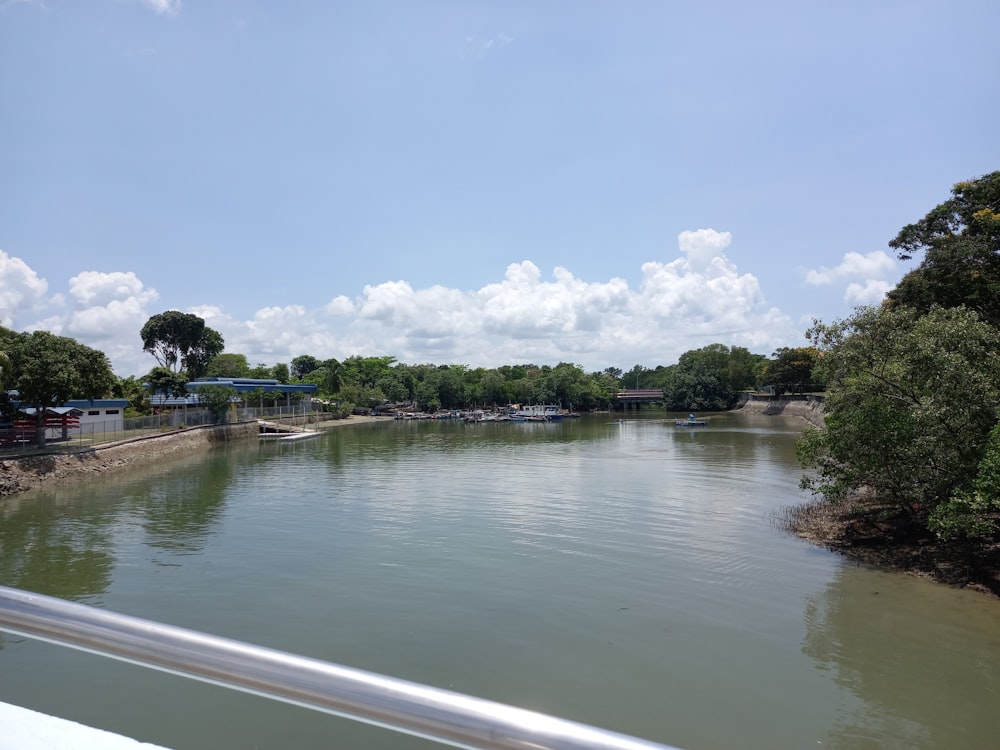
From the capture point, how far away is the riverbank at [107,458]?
2922 cm

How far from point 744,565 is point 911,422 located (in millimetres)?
5413

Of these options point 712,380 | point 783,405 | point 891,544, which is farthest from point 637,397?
point 891,544

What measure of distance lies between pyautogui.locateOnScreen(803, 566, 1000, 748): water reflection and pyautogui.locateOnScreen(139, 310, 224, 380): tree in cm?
8517

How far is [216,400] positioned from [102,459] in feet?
69.9

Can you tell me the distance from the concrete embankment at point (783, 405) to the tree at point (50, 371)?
6973 centimetres

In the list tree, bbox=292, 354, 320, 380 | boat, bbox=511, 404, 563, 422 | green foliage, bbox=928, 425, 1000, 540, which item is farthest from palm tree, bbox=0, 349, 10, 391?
tree, bbox=292, 354, 320, 380

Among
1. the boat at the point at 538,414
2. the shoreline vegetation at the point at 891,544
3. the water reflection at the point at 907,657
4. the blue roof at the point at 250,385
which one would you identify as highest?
the blue roof at the point at 250,385

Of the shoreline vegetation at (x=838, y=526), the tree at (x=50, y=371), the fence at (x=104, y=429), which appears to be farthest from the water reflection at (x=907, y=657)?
the fence at (x=104, y=429)

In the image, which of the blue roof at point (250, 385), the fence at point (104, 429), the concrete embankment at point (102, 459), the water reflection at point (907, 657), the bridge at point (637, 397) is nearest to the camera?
the water reflection at point (907, 657)

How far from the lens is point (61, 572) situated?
55.4 feet

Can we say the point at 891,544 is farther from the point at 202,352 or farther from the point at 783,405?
the point at 202,352

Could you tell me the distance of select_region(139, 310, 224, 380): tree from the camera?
83.7 metres

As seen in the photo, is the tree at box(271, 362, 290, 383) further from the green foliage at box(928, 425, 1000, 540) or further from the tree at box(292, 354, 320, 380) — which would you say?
the green foliage at box(928, 425, 1000, 540)

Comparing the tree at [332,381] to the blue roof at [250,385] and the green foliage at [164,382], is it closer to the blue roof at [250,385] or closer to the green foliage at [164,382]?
the blue roof at [250,385]
